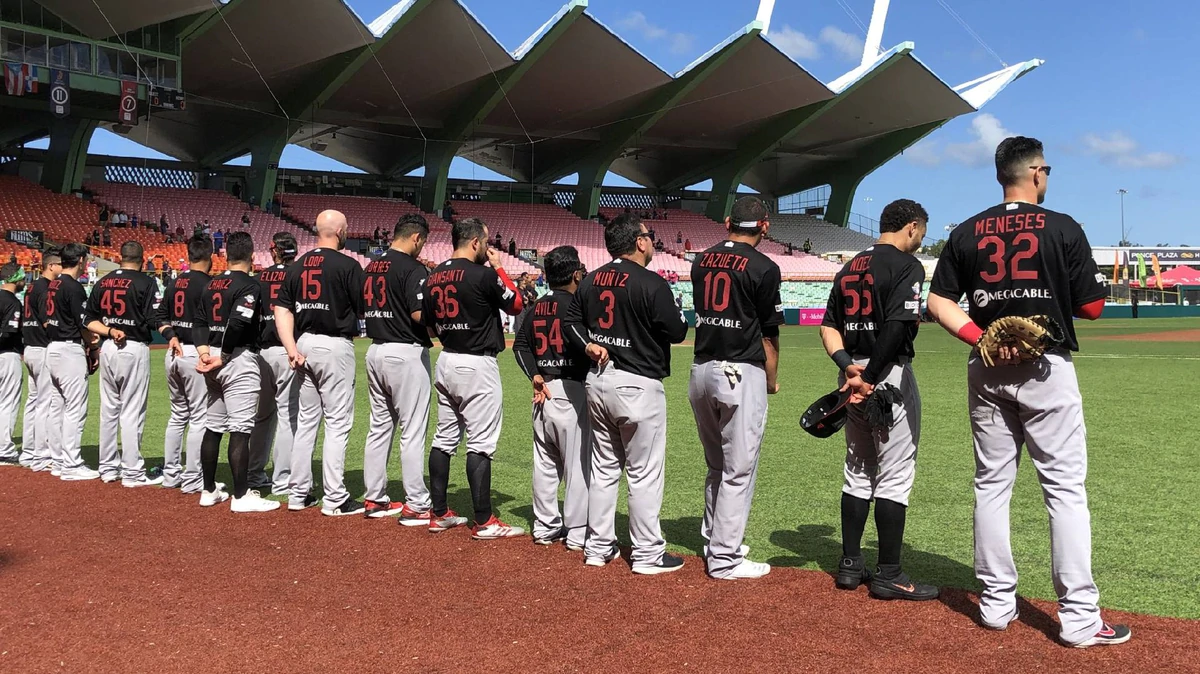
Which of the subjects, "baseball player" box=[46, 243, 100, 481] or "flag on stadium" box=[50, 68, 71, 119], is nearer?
"baseball player" box=[46, 243, 100, 481]

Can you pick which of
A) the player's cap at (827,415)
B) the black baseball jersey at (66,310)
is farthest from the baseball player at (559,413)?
the black baseball jersey at (66,310)

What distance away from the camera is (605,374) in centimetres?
512

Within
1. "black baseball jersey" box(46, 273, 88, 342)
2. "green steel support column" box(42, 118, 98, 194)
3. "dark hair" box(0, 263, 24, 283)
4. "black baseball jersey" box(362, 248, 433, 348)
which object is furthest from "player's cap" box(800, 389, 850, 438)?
"green steel support column" box(42, 118, 98, 194)

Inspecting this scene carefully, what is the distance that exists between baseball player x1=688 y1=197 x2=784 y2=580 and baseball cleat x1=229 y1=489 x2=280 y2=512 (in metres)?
3.58

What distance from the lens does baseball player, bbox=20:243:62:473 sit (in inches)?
332

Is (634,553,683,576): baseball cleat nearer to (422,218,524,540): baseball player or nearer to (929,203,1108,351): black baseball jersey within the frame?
(422,218,524,540): baseball player

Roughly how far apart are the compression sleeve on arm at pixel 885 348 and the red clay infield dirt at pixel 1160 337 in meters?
25.5

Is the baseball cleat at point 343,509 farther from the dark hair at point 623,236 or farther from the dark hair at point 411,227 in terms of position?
the dark hair at point 623,236

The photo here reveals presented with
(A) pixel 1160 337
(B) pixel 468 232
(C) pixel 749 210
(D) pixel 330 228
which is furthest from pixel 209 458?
(A) pixel 1160 337

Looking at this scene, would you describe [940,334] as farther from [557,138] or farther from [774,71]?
[557,138]

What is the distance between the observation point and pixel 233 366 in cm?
688

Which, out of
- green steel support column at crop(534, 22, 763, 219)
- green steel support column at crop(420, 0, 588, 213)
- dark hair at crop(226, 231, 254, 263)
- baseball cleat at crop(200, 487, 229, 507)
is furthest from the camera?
green steel support column at crop(534, 22, 763, 219)

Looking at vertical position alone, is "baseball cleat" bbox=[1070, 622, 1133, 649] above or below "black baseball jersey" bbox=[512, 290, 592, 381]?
below

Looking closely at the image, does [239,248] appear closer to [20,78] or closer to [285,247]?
[285,247]
